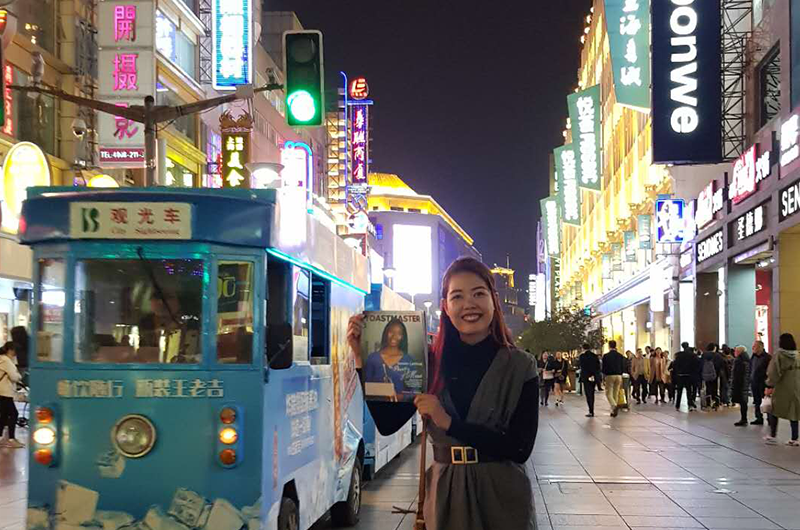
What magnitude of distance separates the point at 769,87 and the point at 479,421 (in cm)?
2722

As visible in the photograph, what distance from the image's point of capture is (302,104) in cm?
1116

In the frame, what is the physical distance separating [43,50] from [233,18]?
6.11m

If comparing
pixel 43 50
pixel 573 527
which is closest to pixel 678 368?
pixel 573 527

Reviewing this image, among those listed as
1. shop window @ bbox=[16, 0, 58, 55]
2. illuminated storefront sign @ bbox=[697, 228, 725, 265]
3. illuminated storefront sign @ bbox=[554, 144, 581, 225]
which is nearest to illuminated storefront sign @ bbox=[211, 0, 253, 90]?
shop window @ bbox=[16, 0, 58, 55]

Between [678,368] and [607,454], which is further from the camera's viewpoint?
[678,368]

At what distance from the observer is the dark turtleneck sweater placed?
3.62m

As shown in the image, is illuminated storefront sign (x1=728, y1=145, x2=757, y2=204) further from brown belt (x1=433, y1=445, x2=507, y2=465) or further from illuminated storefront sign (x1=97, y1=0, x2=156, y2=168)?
brown belt (x1=433, y1=445, x2=507, y2=465)

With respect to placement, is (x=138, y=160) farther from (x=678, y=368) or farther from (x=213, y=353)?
(x=213, y=353)

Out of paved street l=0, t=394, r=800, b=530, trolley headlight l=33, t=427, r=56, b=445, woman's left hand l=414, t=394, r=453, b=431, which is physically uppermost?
woman's left hand l=414, t=394, r=453, b=431

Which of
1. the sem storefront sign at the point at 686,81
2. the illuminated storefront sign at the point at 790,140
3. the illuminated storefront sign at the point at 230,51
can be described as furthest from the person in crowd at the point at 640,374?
the illuminated storefront sign at the point at 230,51

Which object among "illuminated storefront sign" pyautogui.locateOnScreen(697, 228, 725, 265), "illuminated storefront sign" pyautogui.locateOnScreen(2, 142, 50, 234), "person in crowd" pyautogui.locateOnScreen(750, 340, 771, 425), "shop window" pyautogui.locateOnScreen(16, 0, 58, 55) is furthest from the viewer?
"illuminated storefront sign" pyautogui.locateOnScreen(697, 228, 725, 265)

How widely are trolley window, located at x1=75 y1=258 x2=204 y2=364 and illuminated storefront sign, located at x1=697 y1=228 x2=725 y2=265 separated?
27116mm

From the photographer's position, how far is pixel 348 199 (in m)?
62.9

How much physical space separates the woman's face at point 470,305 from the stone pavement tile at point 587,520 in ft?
20.4
